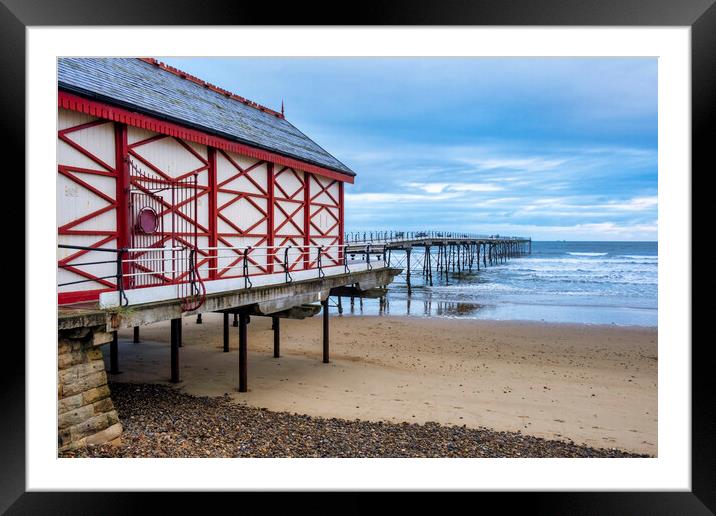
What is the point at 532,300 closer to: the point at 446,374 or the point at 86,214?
the point at 446,374

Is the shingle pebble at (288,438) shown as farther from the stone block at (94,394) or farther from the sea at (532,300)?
the sea at (532,300)

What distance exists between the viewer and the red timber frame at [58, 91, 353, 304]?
7539 mm

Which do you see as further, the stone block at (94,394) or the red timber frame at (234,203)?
the red timber frame at (234,203)

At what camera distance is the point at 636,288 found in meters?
34.5

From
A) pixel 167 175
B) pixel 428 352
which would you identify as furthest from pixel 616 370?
pixel 167 175

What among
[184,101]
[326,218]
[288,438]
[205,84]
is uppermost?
[205,84]

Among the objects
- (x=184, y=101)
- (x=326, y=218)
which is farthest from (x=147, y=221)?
(x=326, y=218)

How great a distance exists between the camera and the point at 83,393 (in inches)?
228

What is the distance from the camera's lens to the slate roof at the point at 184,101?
7.95 m

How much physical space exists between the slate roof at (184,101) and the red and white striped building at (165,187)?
1.6 inches

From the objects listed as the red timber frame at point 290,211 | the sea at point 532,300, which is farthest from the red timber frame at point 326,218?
the sea at point 532,300

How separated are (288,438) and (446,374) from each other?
6166 mm
